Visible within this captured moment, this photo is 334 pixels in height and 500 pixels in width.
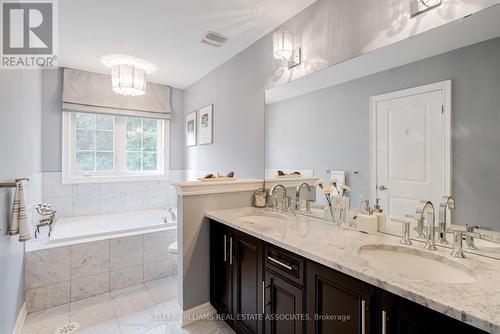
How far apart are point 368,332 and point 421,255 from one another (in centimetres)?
46

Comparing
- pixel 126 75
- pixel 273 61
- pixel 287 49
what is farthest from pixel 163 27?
pixel 287 49

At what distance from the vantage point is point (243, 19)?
6.98ft

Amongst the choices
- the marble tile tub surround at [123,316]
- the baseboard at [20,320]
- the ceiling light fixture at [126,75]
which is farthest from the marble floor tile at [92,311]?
the ceiling light fixture at [126,75]

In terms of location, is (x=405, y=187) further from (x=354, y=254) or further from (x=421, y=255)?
(x=354, y=254)

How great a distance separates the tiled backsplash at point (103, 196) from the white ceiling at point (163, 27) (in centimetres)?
161

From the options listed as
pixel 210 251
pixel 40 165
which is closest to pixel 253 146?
pixel 210 251

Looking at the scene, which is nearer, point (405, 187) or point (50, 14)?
point (405, 187)

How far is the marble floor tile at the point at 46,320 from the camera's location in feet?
6.11

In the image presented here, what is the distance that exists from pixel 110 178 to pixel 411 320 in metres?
3.77

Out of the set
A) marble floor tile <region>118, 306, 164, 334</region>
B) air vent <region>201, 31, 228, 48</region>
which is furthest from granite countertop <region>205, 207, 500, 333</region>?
air vent <region>201, 31, 228, 48</region>

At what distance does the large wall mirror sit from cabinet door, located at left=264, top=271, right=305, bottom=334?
61 cm

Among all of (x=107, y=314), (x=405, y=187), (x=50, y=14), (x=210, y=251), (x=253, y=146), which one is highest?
(x=50, y=14)

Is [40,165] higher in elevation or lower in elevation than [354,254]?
higher

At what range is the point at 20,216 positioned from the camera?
1.64 metres
